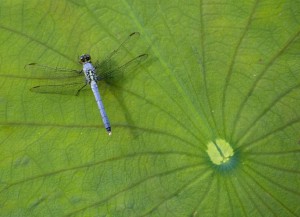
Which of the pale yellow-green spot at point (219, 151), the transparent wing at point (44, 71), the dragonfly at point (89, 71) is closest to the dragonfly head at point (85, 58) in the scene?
the dragonfly at point (89, 71)

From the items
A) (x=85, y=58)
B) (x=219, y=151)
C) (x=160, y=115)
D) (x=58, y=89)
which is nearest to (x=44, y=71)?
(x=58, y=89)

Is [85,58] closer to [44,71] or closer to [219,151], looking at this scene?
[44,71]

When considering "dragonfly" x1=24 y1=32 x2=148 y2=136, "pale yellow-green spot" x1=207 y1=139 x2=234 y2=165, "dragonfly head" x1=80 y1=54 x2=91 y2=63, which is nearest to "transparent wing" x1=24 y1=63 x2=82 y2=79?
"dragonfly" x1=24 y1=32 x2=148 y2=136

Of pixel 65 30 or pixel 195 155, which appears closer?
pixel 195 155

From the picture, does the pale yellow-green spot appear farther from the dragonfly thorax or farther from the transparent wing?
the transparent wing

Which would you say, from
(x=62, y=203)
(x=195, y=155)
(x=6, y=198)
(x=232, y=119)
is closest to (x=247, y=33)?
(x=232, y=119)

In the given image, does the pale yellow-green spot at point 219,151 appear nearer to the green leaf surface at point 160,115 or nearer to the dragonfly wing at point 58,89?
the green leaf surface at point 160,115

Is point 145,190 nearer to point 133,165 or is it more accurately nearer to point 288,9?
point 133,165

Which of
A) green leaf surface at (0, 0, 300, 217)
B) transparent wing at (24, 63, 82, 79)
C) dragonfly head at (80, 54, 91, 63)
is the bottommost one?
green leaf surface at (0, 0, 300, 217)
